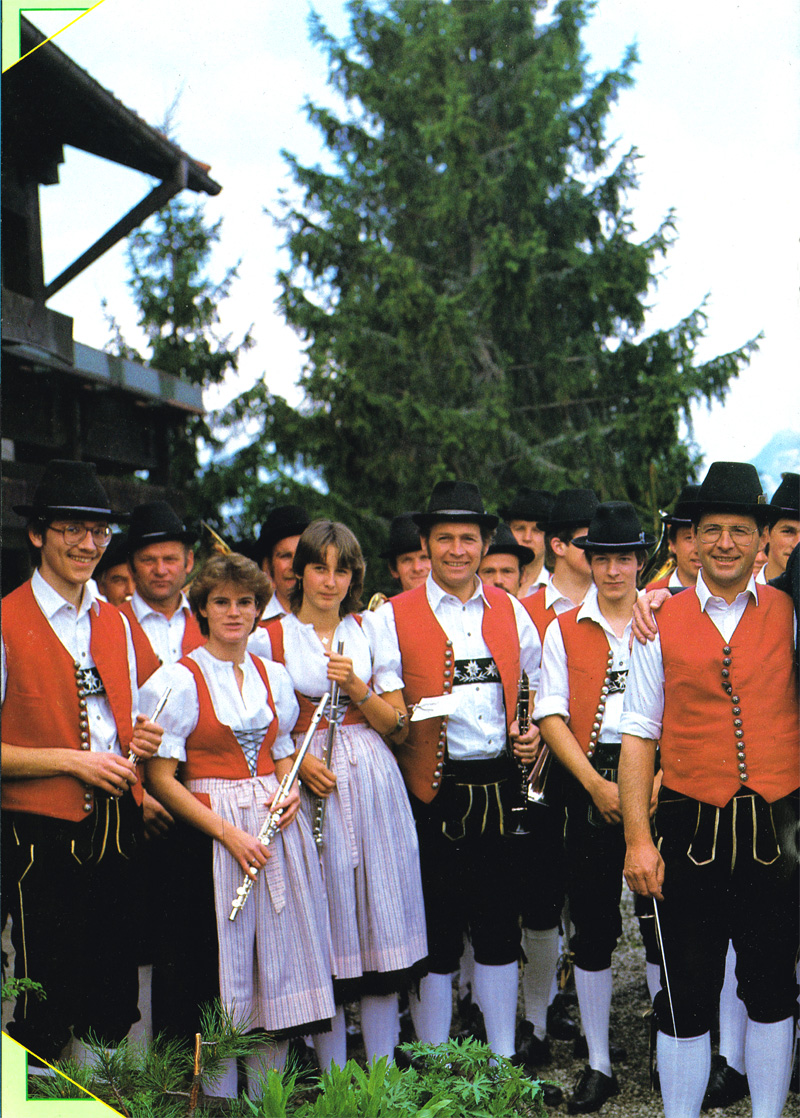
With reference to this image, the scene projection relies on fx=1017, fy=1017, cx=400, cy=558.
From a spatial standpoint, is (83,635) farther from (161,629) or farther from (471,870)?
(471,870)

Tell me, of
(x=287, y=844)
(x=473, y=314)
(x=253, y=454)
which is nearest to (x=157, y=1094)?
(x=287, y=844)

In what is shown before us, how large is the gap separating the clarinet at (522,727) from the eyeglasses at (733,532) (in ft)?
4.39

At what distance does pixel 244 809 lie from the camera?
353 centimetres

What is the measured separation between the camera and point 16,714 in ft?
11.0

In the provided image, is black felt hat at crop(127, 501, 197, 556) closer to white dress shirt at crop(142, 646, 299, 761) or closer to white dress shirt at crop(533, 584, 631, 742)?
white dress shirt at crop(142, 646, 299, 761)

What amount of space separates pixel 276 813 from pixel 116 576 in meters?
1.92

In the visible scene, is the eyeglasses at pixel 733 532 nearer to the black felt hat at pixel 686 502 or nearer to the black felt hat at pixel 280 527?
the black felt hat at pixel 686 502

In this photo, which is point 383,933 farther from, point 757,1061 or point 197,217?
point 197,217

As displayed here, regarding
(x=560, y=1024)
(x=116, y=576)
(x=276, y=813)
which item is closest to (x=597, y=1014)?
(x=560, y=1024)

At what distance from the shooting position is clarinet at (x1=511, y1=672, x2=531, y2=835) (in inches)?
163

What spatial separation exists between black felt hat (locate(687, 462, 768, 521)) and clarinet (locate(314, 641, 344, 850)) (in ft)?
4.79

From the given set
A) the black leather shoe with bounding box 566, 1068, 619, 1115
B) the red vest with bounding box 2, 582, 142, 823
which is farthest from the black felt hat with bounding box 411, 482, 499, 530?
the black leather shoe with bounding box 566, 1068, 619, 1115

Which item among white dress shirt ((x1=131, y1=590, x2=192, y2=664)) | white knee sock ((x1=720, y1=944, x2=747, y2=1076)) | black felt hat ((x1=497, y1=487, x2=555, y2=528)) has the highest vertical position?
black felt hat ((x1=497, y1=487, x2=555, y2=528))

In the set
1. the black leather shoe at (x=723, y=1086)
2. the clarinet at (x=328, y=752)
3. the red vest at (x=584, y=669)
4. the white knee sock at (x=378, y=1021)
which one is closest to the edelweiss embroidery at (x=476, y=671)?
the red vest at (x=584, y=669)
